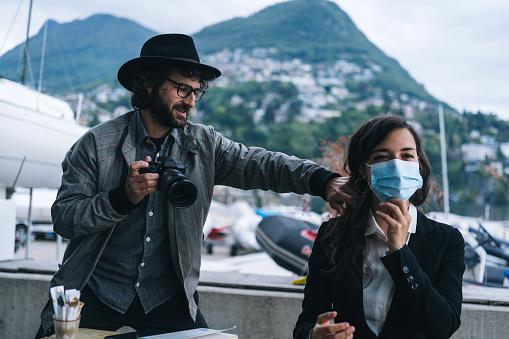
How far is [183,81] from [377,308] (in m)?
1.11

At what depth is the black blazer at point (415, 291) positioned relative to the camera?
141 cm

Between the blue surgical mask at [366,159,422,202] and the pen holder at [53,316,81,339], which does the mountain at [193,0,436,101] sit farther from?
the pen holder at [53,316,81,339]

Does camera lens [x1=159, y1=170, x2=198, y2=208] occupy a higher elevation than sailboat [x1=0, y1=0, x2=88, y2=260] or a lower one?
lower

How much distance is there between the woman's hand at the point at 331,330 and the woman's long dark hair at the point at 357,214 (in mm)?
218

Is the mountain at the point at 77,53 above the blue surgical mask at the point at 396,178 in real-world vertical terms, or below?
above

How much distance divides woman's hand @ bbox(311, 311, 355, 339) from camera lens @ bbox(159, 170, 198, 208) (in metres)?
0.58

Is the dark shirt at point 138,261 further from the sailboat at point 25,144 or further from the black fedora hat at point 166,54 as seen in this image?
the sailboat at point 25,144

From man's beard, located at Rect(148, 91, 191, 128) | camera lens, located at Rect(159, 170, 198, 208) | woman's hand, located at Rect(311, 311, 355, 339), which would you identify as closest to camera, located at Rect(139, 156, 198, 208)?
camera lens, located at Rect(159, 170, 198, 208)

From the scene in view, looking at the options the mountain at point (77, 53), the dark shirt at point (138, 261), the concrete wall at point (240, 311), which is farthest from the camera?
the mountain at point (77, 53)

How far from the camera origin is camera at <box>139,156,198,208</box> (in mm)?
1575

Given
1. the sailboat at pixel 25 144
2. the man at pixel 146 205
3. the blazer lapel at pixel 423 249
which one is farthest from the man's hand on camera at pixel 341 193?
the sailboat at pixel 25 144

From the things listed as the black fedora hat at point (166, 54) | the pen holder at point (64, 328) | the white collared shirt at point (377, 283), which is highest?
the black fedora hat at point (166, 54)

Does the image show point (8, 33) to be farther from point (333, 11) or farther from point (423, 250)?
point (333, 11)

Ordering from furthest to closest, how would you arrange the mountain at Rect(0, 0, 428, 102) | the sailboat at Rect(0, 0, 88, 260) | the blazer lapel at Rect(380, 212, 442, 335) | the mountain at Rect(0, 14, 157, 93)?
the mountain at Rect(0, 0, 428, 102), the mountain at Rect(0, 14, 157, 93), the sailboat at Rect(0, 0, 88, 260), the blazer lapel at Rect(380, 212, 442, 335)
